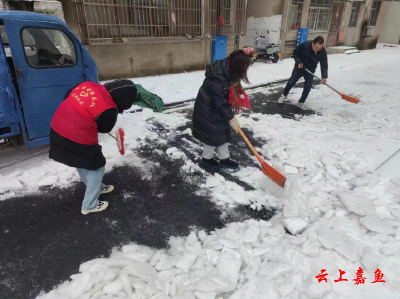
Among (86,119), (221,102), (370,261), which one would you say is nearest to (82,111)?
(86,119)

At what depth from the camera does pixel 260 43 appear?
13.0m

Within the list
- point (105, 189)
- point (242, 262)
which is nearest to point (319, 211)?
point (242, 262)

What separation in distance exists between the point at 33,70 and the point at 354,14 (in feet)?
66.0

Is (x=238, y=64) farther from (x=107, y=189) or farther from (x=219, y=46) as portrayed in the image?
(x=219, y=46)

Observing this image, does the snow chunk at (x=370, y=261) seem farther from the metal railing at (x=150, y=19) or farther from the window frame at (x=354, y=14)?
the window frame at (x=354, y=14)

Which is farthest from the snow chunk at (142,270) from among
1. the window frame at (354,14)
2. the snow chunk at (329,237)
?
the window frame at (354,14)

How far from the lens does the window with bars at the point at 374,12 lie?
18156 millimetres

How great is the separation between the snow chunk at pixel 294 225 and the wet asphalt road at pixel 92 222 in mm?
299

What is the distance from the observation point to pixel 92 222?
2.69m

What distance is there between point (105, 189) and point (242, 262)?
1848 mm

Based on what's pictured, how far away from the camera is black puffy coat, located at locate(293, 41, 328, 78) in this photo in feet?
18.4

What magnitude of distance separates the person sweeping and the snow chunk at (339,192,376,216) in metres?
1.43

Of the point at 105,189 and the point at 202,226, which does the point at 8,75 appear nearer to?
the point at 105,189

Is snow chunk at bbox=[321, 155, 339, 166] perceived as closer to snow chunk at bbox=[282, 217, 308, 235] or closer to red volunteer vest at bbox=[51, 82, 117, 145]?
snow chunk at bbox=[282, 217, 308, 235]
